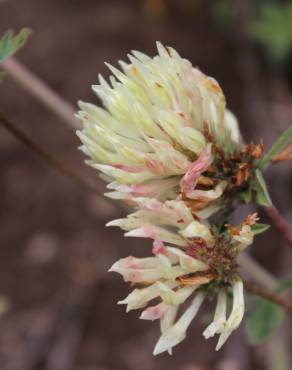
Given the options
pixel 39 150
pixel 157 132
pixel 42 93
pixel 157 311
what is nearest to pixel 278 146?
pixel 157 132

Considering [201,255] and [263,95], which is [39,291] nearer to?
[263,95]

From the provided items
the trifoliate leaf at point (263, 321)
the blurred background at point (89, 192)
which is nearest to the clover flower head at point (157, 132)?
the trifoliate leaf at point (263, 321)

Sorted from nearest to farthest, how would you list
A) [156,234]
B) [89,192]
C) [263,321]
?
1. [156,234]
2. [263,321]
3. [89,192]

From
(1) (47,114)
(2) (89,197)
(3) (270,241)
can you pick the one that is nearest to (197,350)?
(3) (270,241)

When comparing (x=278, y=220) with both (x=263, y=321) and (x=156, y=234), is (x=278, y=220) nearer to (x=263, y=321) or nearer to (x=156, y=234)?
(x=156, y=234)

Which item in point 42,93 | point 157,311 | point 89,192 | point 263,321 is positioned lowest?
point 263,321
